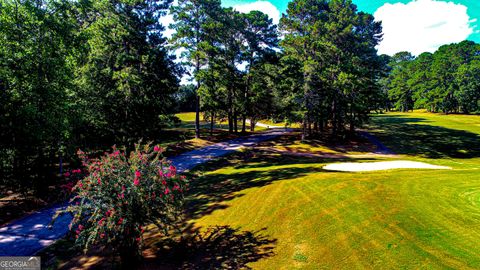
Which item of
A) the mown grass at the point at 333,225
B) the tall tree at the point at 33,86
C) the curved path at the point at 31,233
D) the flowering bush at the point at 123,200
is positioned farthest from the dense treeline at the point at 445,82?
the curved path at the point at 31,233

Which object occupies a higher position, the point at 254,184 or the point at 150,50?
the point at 150,50

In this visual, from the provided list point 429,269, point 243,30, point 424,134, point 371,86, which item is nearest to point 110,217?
point 429,269

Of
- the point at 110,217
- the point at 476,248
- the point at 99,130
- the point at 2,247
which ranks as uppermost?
the point at 99,130

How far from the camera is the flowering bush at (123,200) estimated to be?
734 cm

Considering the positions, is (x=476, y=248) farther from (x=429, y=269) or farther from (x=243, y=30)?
(x=243, y=30)

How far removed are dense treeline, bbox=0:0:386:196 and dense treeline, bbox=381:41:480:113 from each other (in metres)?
32.5

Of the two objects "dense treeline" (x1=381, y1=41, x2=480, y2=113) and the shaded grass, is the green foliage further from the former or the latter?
"dense treeline" (x1=381, y1=41, x2=480, y2=113)

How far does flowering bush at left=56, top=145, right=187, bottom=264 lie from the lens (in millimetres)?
7340

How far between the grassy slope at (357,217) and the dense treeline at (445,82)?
54.7 metres

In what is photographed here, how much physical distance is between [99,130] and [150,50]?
345 inches

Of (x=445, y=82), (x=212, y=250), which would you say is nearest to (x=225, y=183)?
(x=212, y=250)

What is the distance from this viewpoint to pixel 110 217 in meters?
7.07

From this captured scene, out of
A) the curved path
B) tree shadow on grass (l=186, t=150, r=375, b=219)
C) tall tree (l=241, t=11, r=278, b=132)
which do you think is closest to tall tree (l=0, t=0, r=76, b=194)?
the curved path

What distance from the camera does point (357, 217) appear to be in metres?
9.05
